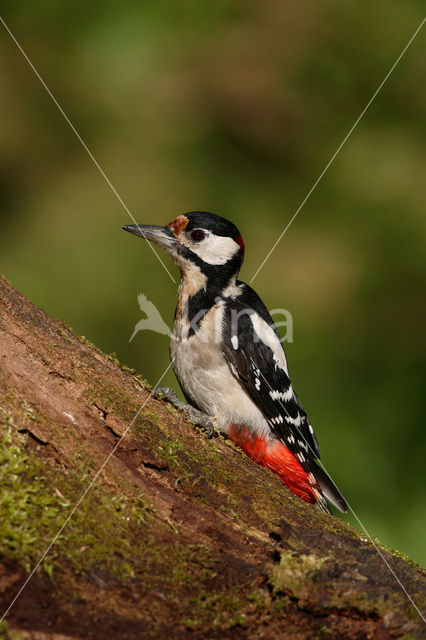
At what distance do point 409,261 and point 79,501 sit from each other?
3687 mm

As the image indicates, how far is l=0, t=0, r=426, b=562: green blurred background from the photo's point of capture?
4504mm

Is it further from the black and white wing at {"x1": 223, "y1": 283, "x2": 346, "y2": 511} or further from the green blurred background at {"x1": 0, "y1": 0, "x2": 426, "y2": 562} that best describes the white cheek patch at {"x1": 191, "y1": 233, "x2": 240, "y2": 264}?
the green blurred background at {"x1": 0, "y1": 0, "x2": 426, "y2": 562}

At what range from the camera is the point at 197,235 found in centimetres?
319

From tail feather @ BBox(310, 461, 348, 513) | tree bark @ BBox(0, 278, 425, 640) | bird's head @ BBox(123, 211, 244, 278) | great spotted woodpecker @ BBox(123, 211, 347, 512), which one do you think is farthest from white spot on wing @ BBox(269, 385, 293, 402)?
tree bark @ BBox(0, 278, 425, 640)

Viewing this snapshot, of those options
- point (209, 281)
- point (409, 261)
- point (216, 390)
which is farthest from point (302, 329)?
point (216, 390)

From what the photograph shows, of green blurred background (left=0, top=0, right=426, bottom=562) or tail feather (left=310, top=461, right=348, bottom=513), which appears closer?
tail feather (left=310, top=461, right=348, bottom=513)

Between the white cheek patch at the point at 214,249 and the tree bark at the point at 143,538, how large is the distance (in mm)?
1327

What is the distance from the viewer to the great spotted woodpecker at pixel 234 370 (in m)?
2.86

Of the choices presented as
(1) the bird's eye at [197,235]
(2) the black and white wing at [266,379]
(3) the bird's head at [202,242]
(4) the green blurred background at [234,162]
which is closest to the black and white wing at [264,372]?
(2) the black and white wing at [266,379]

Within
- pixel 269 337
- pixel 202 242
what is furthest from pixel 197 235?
pixel 269 337

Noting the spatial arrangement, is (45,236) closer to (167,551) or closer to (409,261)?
(409,261)

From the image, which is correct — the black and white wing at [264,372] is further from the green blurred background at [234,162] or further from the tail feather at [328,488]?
the green blurred background at [234,162]

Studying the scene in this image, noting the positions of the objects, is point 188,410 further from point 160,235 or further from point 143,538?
point 143,538

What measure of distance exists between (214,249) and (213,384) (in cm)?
73
